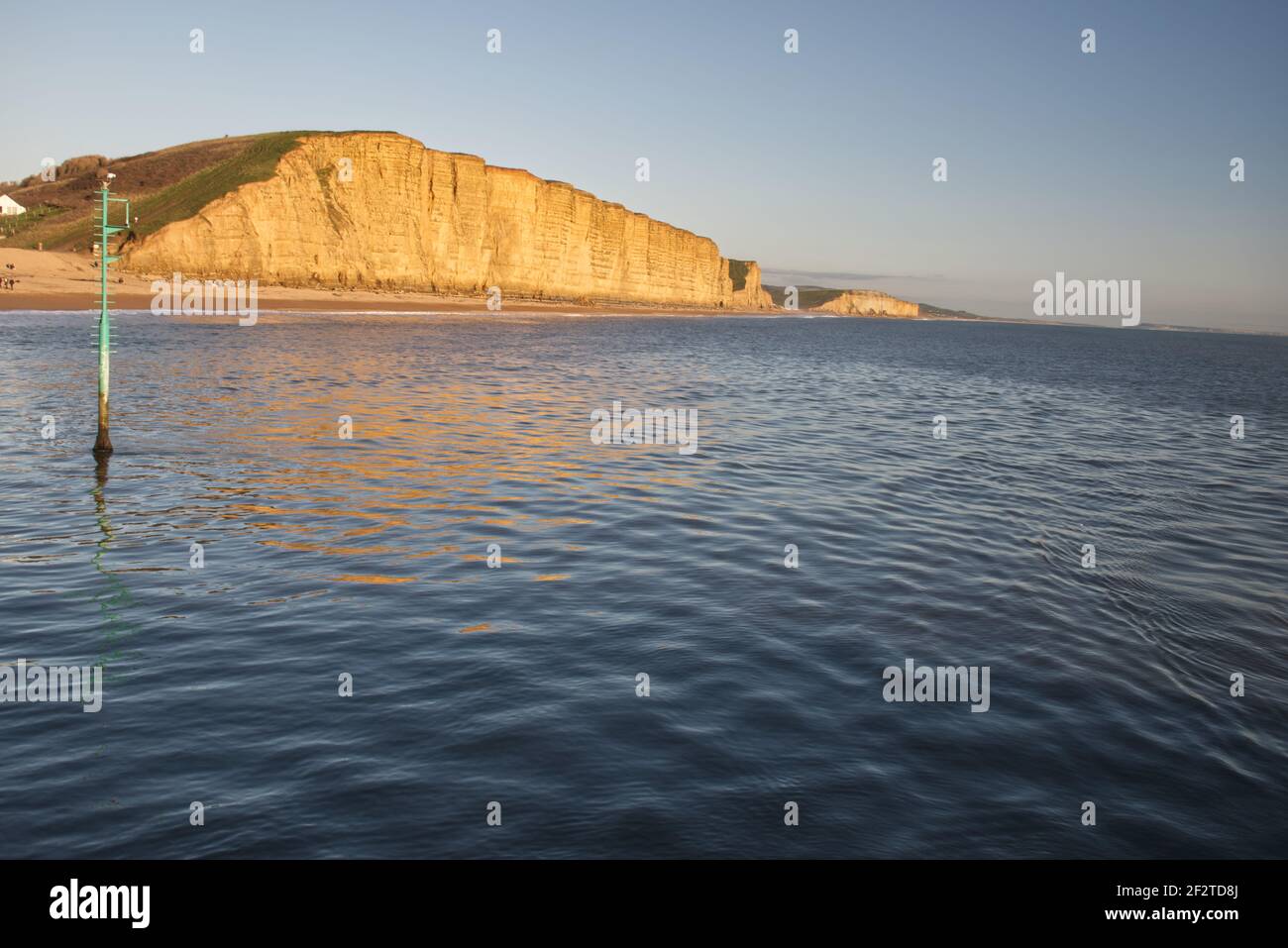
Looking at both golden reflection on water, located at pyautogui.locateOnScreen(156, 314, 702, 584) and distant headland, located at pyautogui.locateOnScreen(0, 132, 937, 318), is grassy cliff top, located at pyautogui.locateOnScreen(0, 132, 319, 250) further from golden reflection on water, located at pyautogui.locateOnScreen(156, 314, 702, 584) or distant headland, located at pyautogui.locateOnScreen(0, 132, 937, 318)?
golden reflection on water, located at pyautogui.locateOnScreen(156, 314, 702, 584)

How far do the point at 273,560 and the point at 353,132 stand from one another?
408ft

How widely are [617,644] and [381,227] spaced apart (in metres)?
125

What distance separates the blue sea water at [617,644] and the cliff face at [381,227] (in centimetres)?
8792

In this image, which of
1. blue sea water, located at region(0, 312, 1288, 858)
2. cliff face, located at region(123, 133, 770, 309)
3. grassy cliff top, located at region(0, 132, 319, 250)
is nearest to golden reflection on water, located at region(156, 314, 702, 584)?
blue sea water, located at region(0, 312, 1288, 858)

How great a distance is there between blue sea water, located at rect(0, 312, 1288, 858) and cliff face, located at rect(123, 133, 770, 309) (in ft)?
288

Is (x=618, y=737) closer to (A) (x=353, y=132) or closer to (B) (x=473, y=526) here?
(B) (x=473, y=526)

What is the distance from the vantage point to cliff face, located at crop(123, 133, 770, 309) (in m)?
104

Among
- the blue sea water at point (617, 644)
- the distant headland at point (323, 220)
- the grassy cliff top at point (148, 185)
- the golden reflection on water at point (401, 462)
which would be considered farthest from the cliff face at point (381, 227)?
the blue sea water at point (617, 644)

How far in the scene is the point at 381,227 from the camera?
124 m

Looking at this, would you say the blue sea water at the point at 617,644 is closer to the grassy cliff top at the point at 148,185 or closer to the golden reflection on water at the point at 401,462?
the golden reflection on water at the point at 401,462

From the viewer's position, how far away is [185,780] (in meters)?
7.31

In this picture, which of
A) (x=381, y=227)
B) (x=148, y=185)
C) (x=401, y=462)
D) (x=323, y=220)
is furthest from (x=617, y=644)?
(x=148, y=185)

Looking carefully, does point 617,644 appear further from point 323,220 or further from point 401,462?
point 323,220
